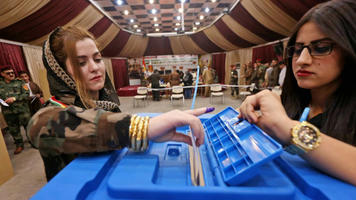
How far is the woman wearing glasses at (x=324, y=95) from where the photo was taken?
1.30ft

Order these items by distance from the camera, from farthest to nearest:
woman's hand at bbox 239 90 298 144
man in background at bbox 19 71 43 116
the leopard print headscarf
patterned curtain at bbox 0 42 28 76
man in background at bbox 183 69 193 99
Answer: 1. man in background at bbox 183 69 193 99
2. patterned curtain at bbox 0 42 28 76
3. man in background at bbox 19 71 43 116
4. the leopard print headscarf
5. woman's hand at bbox 239 90 298 144

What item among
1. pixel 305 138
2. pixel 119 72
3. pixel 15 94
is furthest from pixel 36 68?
pixel 305 138

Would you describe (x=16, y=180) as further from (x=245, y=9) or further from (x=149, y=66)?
(x=149, y=66)

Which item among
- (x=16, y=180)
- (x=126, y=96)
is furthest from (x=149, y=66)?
(x=16, y=180)

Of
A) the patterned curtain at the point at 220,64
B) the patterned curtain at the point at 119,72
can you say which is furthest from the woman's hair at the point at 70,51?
the patterned curtain at the point at 119,72

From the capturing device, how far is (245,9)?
15.6 ft

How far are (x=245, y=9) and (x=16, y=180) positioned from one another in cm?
Answer: 649

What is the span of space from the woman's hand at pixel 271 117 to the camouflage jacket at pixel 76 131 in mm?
429

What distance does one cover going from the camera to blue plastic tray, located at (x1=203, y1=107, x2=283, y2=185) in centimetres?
33

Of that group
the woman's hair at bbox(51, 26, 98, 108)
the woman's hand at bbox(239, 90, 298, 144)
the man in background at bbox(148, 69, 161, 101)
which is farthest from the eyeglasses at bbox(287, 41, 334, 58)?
the man in background at bbox(148, 69, 161, 101)

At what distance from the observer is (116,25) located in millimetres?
6766

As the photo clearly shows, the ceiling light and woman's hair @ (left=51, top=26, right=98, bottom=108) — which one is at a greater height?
the ceiling light

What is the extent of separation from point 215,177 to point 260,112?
319 millimetres

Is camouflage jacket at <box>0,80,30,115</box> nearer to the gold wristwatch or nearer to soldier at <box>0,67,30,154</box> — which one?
soldier at <box>0,67,30,154</box>
